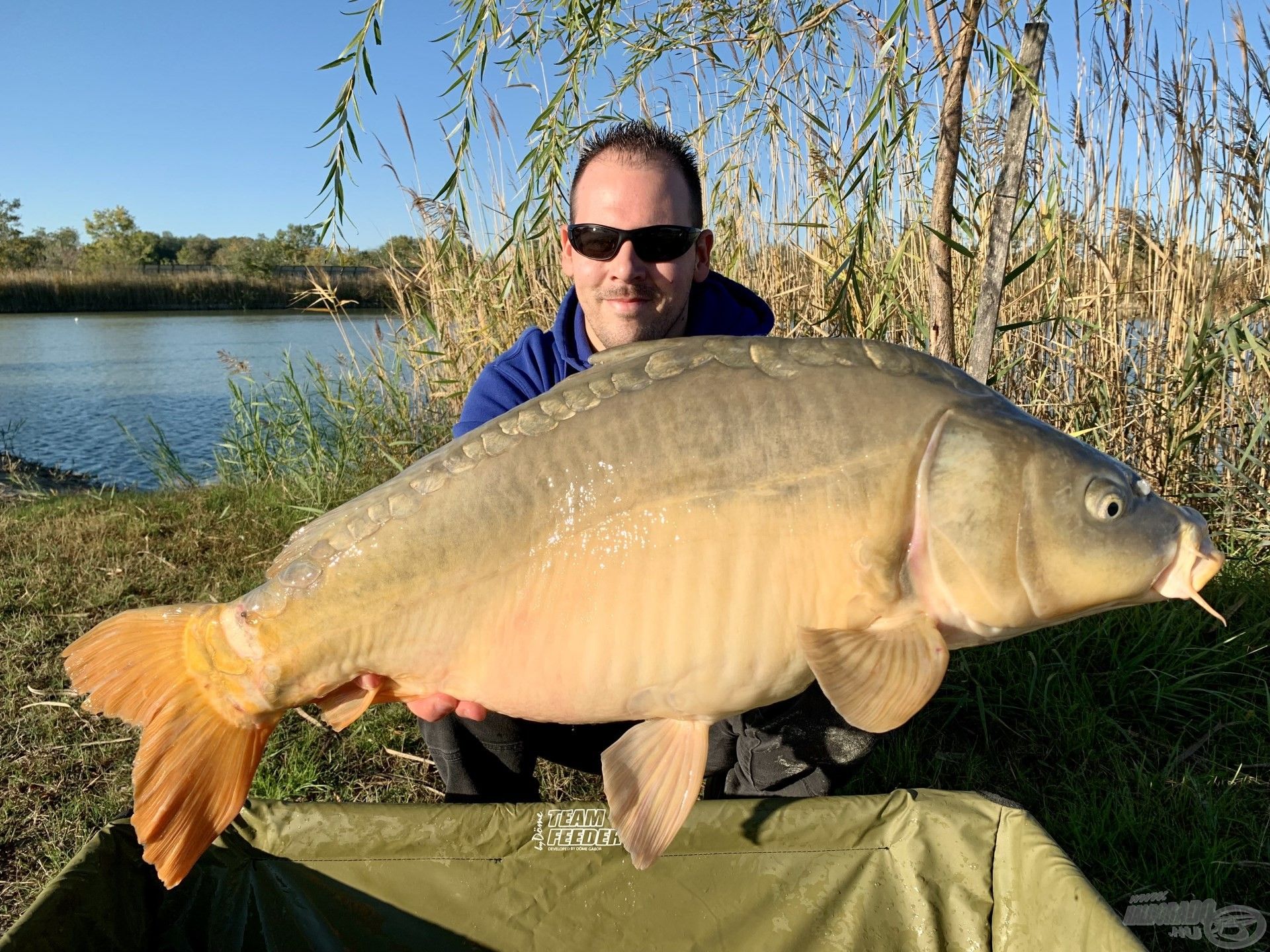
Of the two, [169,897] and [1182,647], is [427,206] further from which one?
[1182,647]

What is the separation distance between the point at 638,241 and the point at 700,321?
0.28m

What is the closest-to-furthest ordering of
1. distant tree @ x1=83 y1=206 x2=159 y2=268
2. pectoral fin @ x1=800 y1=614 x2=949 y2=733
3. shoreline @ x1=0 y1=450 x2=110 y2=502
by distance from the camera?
pectoral fin @ x1=800 y1=614 x2=949 y2=733, shoreline @ x1=0 y1=450 x2=110 y2=502, distant tree @ x1=83 y1=206 x2=159 y2=268

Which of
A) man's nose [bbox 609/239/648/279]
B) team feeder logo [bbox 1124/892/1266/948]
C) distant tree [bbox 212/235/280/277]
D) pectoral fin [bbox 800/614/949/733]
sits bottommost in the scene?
team feeder logo [bbox 1124/892/1266/948]

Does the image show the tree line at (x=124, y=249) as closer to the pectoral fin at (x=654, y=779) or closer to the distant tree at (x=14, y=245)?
the distant tree at (x=14, y=245)

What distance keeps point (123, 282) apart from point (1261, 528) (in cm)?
3313

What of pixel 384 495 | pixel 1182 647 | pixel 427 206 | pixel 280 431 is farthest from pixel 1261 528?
pixel 280 431

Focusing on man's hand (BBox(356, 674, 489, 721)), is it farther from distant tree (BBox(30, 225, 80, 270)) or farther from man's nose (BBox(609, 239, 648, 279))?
distant tree (BBox(30, 225, 80, 270))

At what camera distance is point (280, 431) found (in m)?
4.34

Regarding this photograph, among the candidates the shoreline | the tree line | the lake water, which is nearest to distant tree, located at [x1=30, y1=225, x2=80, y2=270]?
the tree line

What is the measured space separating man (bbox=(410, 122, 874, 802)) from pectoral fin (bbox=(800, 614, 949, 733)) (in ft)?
1.66

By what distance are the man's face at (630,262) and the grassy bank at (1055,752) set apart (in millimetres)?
1030

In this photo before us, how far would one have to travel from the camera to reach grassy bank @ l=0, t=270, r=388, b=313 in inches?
1109

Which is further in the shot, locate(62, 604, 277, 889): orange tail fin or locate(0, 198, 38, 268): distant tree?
locate(0, 198, 38, 268): distant tree

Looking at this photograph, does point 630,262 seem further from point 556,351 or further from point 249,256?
point 249,256
